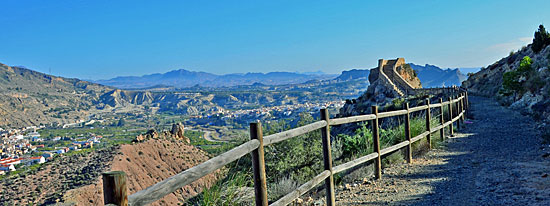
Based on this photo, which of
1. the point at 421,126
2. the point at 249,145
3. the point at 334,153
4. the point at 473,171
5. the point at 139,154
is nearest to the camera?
the point at 249,145

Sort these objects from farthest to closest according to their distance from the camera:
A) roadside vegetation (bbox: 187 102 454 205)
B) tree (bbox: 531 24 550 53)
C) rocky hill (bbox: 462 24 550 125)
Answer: tree (bbox: 531 24 550 53)
rocky hill (bbox: 462 24 550 125)
roadside vegetation (bbox: 187 102 454 205)

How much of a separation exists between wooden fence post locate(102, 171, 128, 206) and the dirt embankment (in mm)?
13277

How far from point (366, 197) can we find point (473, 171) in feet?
9.16

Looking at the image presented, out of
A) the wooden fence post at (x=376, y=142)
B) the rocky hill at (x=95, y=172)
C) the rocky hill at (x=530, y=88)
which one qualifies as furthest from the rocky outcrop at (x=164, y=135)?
the rocky hill at (x=530, y=88)

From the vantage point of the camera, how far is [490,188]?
263 inches

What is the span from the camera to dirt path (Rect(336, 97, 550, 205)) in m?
6.23

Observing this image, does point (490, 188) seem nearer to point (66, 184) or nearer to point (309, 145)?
point (309, 145)

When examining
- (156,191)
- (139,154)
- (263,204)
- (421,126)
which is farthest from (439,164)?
(139,154)

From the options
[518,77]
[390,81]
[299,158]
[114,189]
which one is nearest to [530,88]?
[518,77]

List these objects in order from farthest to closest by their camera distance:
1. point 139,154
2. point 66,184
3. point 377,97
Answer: point 377,97 → point 139,154 → point 66,184

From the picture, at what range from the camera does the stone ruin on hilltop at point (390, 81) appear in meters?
40.3

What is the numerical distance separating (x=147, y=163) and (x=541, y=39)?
37.3 metres

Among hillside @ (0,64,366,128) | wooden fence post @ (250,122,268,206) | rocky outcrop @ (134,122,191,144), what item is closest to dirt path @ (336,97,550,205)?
wooden fence post @ (250,122,268,206)

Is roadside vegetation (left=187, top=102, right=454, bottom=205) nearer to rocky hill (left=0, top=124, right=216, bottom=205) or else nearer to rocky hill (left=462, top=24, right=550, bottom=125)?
rocky hill (left=0, top=124, right=216, bottom=205)
